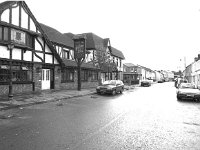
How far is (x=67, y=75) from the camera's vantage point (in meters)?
23.0

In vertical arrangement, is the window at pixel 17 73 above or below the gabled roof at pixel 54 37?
below

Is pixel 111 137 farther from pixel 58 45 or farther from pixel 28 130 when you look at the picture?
pixel 58 45

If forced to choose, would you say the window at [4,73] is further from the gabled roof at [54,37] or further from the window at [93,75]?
the window at [93,75]

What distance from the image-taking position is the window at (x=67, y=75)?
2225 cm

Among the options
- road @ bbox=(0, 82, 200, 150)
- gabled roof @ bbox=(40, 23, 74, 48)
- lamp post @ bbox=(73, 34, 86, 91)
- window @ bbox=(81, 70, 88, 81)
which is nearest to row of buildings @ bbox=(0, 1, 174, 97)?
gabled roof @ bbox=(40, 23, 74, 48)

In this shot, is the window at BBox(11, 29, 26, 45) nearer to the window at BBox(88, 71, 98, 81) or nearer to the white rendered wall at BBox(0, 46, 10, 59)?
the white rendered wall at BBox(0, 46, 10, 59)

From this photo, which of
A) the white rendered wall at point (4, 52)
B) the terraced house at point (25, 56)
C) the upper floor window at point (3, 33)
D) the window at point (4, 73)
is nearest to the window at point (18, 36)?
the terraced house at point (25, 56)

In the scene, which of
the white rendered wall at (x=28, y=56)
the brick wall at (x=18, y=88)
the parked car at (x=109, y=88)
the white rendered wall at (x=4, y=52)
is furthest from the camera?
the parked car at (x=109, y=88)

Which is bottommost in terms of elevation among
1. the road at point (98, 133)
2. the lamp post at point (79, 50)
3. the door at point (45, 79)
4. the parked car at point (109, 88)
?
the road at point (98, 133)

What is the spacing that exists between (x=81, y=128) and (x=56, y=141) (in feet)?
4.90

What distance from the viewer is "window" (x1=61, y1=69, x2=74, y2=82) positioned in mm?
22250

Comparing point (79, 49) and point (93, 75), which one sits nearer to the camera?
point (79, 49)

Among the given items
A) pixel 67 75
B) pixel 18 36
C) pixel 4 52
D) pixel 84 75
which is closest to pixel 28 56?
pixel 18 36

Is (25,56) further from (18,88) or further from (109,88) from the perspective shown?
(109,88)
